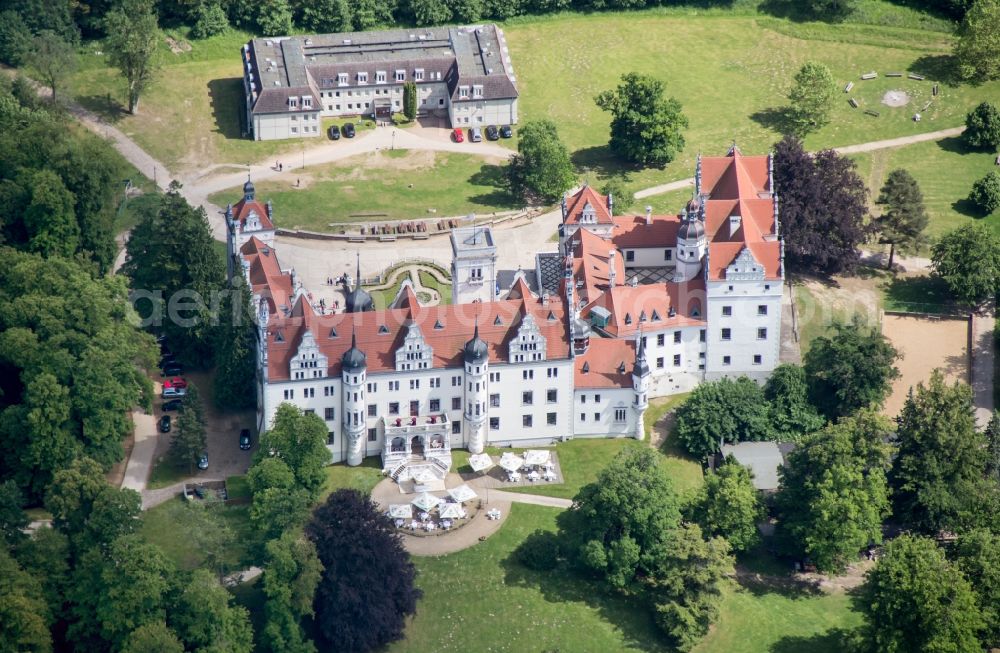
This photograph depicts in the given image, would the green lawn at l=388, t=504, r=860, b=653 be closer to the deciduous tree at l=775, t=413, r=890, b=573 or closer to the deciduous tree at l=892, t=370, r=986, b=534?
the deciduous tree at l=775, t=413, r=890, b=573

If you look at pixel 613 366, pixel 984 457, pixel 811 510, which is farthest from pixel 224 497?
pixel 984 457

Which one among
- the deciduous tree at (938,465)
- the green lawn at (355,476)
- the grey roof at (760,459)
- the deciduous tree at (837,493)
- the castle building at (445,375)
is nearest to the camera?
the deciduous tree at (837,493)

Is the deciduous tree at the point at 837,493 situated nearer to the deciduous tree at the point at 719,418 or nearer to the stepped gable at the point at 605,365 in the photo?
the deciduous tree at the point at 719,418

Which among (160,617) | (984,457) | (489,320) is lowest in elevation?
(160,617)

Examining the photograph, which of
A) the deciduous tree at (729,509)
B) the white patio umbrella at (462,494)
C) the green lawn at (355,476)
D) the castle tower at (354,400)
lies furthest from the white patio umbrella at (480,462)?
the deciduous tree at (729,509)

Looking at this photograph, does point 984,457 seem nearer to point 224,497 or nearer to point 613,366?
point 613,366
